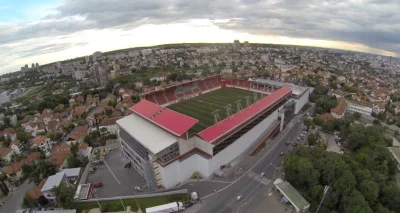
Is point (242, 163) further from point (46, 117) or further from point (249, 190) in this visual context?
point (46, 117)

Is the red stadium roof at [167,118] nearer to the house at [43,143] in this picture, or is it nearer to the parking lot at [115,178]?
the parking lot at [115,178]

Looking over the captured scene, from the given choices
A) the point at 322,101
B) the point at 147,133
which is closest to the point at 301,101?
the point at 322,101

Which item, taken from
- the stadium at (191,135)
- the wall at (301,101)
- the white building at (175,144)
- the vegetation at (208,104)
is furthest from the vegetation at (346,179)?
the wall at (301,101)

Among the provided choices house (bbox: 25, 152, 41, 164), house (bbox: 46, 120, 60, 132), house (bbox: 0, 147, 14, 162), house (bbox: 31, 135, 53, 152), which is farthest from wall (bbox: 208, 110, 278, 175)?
house (bbox: 46, 120, 60, 132)

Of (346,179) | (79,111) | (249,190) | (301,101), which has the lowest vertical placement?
(249,190)

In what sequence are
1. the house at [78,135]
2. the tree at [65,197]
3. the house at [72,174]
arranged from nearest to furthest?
the tree at [65,197] < the house at [72,174] < the house at [78,135]

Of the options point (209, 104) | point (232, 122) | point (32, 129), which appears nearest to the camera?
point (232, 122)

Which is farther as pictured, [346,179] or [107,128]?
[107,128]

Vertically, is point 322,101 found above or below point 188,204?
above
